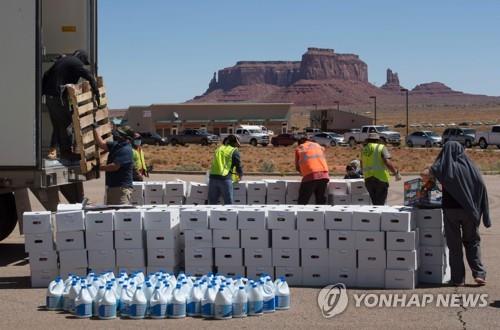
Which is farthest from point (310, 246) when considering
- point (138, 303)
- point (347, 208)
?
point (138, 303)

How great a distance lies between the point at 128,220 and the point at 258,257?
5.76 feet

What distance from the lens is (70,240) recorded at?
10.5 m

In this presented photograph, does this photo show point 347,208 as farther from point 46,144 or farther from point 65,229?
point 46,144

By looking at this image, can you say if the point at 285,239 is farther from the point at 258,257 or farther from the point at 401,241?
the point at 401,241

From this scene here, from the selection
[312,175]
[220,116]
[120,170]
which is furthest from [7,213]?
[220,116]

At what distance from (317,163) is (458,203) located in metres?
4.20

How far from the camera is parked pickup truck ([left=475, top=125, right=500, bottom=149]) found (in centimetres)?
5925

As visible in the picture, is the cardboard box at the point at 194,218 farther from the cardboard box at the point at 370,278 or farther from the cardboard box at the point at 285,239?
the cardboard box at the point at 370,278

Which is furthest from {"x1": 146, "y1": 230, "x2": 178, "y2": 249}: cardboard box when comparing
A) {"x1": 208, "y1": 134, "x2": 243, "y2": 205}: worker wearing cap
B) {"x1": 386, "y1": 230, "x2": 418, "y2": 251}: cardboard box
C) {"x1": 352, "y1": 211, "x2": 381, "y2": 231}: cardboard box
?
{"x1": 208, "y1": 134, "x2": 243, "y2": 205}: worker wearing cap

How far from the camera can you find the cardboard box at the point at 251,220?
411 inches

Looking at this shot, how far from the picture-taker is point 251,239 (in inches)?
412

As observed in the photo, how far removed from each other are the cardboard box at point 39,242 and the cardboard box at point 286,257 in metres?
2.95

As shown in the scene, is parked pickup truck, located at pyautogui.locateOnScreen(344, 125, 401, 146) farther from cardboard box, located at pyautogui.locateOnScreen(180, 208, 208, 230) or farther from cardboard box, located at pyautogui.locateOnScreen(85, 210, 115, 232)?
cardboard box, located at pyautogui.locateOnScreen(85, 210, 115, 232)

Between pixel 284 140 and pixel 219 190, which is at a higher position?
pixel 284 140
